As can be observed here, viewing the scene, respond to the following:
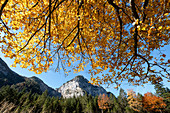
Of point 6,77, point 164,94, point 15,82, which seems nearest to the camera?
point 164,94

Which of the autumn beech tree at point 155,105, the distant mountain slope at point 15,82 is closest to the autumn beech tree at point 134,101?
the autumn beech tree at point 155,105

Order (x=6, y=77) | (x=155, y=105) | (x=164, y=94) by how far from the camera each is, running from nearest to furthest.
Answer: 1. (x=155, y=105)
2. (x=164, y=94)
3. (x=6, y=77)

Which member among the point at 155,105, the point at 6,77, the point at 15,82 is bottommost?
the point at 155,105

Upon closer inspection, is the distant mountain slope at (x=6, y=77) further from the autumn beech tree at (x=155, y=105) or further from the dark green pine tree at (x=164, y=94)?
the dark green pine tree at (x=164, y=94)

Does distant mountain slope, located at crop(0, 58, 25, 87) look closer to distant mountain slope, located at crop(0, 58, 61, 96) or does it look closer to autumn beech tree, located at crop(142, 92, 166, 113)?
distant mountain slope, located at crop(0, 58, 61, 96)

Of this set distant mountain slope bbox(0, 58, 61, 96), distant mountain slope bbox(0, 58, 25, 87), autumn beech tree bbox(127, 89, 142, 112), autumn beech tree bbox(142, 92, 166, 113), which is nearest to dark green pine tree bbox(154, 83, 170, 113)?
autumn beech tree bbox(142, 92, 166, 113)

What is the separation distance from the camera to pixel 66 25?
475 cm

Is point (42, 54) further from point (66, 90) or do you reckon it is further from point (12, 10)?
point (66, 90)

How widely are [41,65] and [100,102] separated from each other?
42.9 metres

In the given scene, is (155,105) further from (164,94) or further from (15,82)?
(15,82)

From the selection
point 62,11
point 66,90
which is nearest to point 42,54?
point 62,11

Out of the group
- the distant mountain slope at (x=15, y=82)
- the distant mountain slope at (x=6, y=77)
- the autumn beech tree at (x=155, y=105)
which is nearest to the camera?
the autumn beech tree at (x=155, y=105)

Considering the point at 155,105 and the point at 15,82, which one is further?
the point at 15,82

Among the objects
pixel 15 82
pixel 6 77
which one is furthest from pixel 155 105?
pixel 6 77
